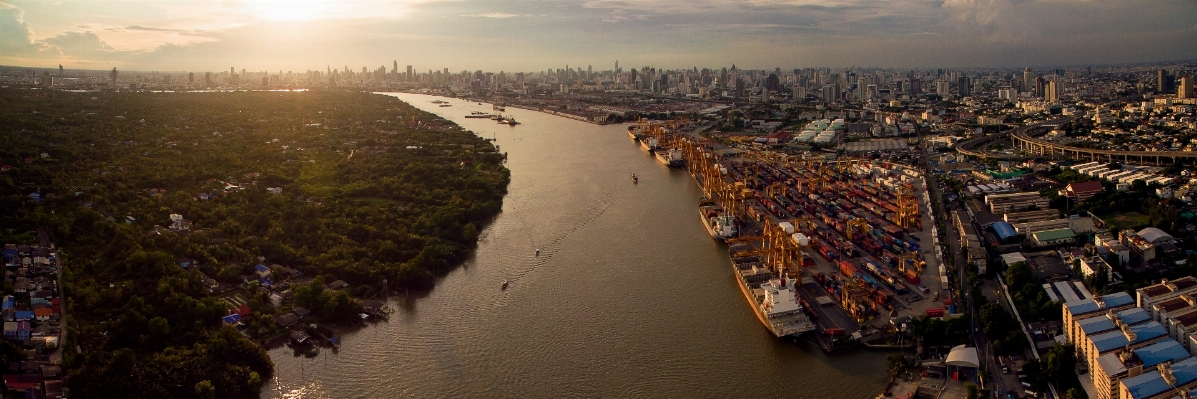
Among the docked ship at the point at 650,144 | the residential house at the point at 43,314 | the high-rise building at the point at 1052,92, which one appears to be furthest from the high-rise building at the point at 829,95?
the residential house at the point at 43,314

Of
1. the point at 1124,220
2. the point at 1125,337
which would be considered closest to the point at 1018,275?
the point at 1125,337

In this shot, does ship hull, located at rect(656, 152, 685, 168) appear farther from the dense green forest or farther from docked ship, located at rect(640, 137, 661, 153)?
the dense green forest

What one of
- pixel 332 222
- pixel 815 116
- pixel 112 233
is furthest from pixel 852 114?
pixel 112 233

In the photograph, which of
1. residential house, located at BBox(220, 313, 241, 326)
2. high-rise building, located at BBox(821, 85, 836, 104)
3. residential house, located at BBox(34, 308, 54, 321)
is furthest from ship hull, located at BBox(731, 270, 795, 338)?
high-rise building, located at BBox(821, 85, 836, 104)

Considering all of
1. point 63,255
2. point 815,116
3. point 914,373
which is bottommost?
point 914,373

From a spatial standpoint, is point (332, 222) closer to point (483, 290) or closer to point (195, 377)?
point (483, 290)

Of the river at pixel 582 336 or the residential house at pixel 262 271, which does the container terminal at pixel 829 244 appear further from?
the residential house at pixel 262 271
